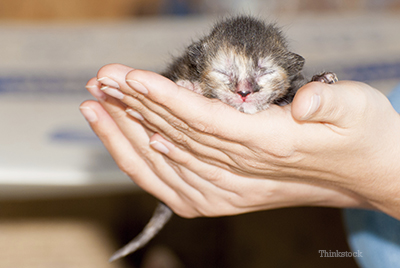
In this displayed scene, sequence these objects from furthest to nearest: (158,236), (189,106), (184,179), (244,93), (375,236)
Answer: (158,236)
(375,236)
(184,179)
(244,93)
(189,106)

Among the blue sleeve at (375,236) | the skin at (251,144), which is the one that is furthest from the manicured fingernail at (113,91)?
the blue sleeve at (375,236)

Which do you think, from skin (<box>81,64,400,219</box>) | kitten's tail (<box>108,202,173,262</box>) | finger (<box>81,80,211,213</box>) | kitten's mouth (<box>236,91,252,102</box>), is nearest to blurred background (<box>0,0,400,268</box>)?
kitten's tail (<box>108,202,173,262</box>)

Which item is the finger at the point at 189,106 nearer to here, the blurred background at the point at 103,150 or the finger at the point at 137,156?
the finger at the point at 137,156

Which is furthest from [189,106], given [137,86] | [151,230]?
[151,230]

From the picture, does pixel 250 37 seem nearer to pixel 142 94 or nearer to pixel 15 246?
pixel 142 94

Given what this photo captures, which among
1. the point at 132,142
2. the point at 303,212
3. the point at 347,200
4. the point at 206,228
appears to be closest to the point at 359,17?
the point at 303,212

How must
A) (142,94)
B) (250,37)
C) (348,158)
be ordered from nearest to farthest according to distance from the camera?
(142,94)
(348,158)
(250,37)

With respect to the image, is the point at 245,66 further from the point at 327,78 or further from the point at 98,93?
the point at 98,93
